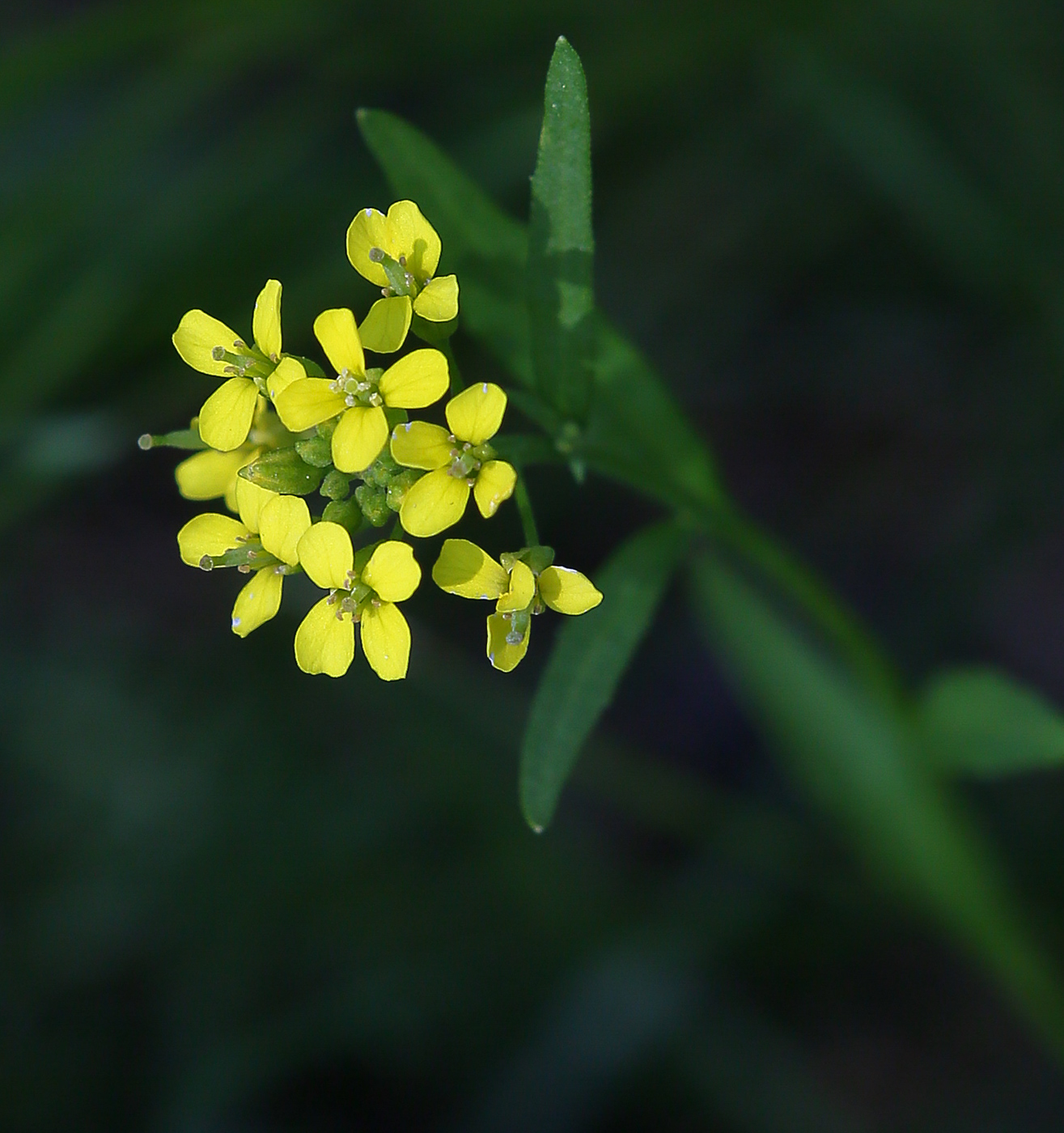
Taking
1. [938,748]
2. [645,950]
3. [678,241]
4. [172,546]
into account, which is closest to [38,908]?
[172,546]

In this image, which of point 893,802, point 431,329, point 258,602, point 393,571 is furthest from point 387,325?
point 893,802

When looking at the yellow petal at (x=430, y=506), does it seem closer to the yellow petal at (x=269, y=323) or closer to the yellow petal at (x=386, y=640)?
the yellow petal at (x=386, y=640)

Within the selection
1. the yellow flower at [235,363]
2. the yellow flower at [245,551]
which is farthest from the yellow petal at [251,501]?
the yellow flower at [235,363]

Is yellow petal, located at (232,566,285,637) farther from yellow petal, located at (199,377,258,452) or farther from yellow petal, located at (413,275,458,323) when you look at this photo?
yellow petal, located at (413,275,458,323)

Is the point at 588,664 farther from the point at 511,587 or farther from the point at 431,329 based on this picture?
the point at 431,329

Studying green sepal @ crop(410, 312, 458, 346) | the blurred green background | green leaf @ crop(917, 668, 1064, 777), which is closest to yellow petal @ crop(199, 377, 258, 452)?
green sepal @ crop(410, 312, 458, 346)

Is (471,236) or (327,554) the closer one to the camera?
(327,554)

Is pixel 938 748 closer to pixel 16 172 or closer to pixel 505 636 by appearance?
pixel 505 636
